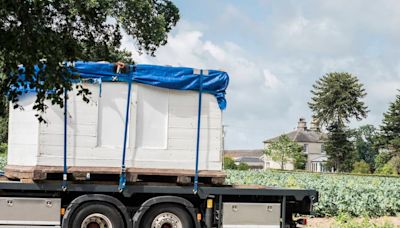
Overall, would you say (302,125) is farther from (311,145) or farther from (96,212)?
(96,212)

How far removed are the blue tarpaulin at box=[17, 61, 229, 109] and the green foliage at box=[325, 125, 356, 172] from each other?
95122 millimetres

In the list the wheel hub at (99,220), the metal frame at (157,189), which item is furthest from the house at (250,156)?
the wheel hub at (99,220)

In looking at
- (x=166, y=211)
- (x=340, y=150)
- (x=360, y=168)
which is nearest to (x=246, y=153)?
(x=340, y=150)

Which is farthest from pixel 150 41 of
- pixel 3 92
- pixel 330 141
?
pixel 330 141

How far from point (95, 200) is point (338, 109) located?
100593 mm

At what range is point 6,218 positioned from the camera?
10406 millimetres

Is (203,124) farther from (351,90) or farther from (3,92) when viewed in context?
(351,90)

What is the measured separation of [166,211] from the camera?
1083cm

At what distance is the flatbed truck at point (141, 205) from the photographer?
1046cm

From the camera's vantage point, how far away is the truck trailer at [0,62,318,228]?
10.5 m

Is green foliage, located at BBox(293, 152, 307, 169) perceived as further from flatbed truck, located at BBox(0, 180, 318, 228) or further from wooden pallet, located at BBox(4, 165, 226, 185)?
wooden pallet, located at BBox(4, 165, 226, 185)

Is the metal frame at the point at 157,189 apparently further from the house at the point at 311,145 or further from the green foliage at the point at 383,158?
the house at the point at 311,145

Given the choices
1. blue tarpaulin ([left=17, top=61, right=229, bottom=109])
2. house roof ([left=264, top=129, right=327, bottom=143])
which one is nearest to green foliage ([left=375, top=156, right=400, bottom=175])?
house roof ([left=264, top=129, right=327, bottom=143])

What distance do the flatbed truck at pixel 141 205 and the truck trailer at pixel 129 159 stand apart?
0.02 metres
